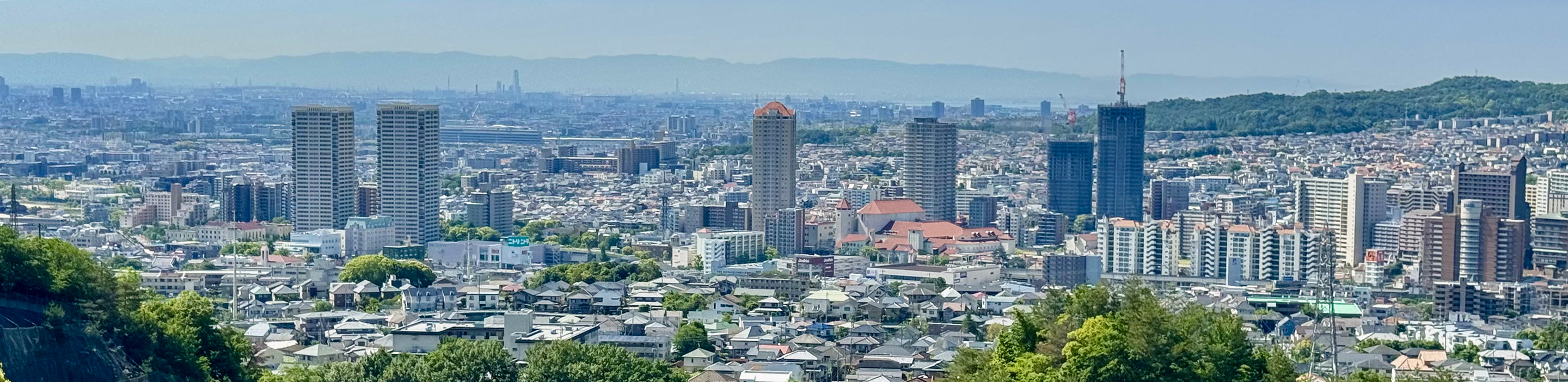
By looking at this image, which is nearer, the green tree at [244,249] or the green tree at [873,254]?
the green tree at [244,249]

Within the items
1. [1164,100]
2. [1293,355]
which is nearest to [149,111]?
[1164,100]

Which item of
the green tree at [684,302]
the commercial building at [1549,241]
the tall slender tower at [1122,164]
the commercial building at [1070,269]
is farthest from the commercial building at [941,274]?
the tall slender tower at [1122,164]

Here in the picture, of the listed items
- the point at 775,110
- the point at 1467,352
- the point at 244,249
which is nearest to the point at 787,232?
the point at 775,110

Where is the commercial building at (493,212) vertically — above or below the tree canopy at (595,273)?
above

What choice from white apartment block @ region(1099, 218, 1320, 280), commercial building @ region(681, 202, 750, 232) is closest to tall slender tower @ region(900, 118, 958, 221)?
commercial building @ region(681, 202, 750, 232)

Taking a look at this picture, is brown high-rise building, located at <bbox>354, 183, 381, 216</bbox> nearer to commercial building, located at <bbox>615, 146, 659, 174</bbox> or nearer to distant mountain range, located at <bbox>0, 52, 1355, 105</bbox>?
commercial building, located at <bbox>615, 146, 659, 174</bbox>

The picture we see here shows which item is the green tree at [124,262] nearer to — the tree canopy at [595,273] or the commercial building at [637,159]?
the tree canopy at [595,273]
